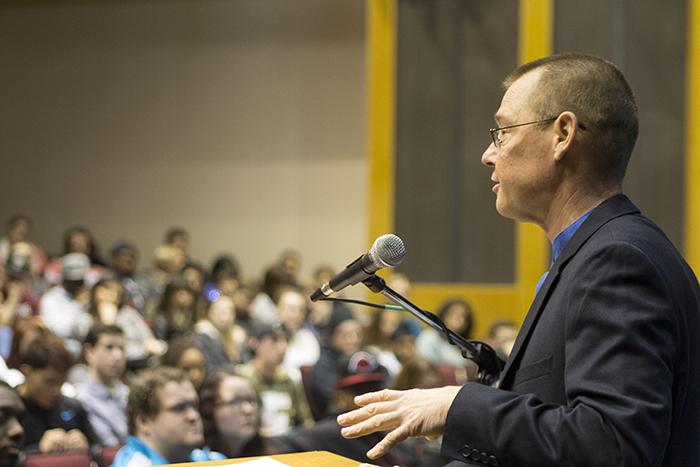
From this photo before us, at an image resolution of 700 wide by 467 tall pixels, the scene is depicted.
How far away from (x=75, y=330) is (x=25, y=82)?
20.5 feet

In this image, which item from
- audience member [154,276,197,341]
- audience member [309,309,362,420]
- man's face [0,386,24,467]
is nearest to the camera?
man's face [0,386,24,467]

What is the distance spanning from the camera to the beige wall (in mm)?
10508

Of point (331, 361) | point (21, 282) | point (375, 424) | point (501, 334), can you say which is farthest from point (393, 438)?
point (21, 282)

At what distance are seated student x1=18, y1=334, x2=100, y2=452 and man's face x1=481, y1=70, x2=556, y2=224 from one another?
2486 millimetres

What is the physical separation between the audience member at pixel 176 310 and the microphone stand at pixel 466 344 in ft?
15.6

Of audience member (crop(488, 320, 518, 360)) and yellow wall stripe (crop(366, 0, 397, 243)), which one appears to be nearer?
audience member (crop(488, 320, 518, 360))

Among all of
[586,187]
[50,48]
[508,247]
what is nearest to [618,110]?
[586,187]

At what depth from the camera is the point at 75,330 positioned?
18.4 ft

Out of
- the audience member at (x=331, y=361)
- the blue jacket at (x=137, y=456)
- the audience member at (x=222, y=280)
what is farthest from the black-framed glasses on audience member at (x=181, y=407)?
the audience member at (x=222, y=280)

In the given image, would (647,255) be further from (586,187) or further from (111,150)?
(111,150)

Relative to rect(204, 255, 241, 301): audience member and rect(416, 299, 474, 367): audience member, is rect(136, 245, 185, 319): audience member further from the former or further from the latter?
rect(416, 299, 474, 367): audience member

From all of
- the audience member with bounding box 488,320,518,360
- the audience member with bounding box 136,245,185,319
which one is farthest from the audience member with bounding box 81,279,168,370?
the audience member with bounding box 488,320,518,360

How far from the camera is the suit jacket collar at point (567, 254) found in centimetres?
130

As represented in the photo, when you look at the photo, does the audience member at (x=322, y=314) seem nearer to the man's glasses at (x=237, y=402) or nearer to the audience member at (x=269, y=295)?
the audience member at (x=269, y=295)
